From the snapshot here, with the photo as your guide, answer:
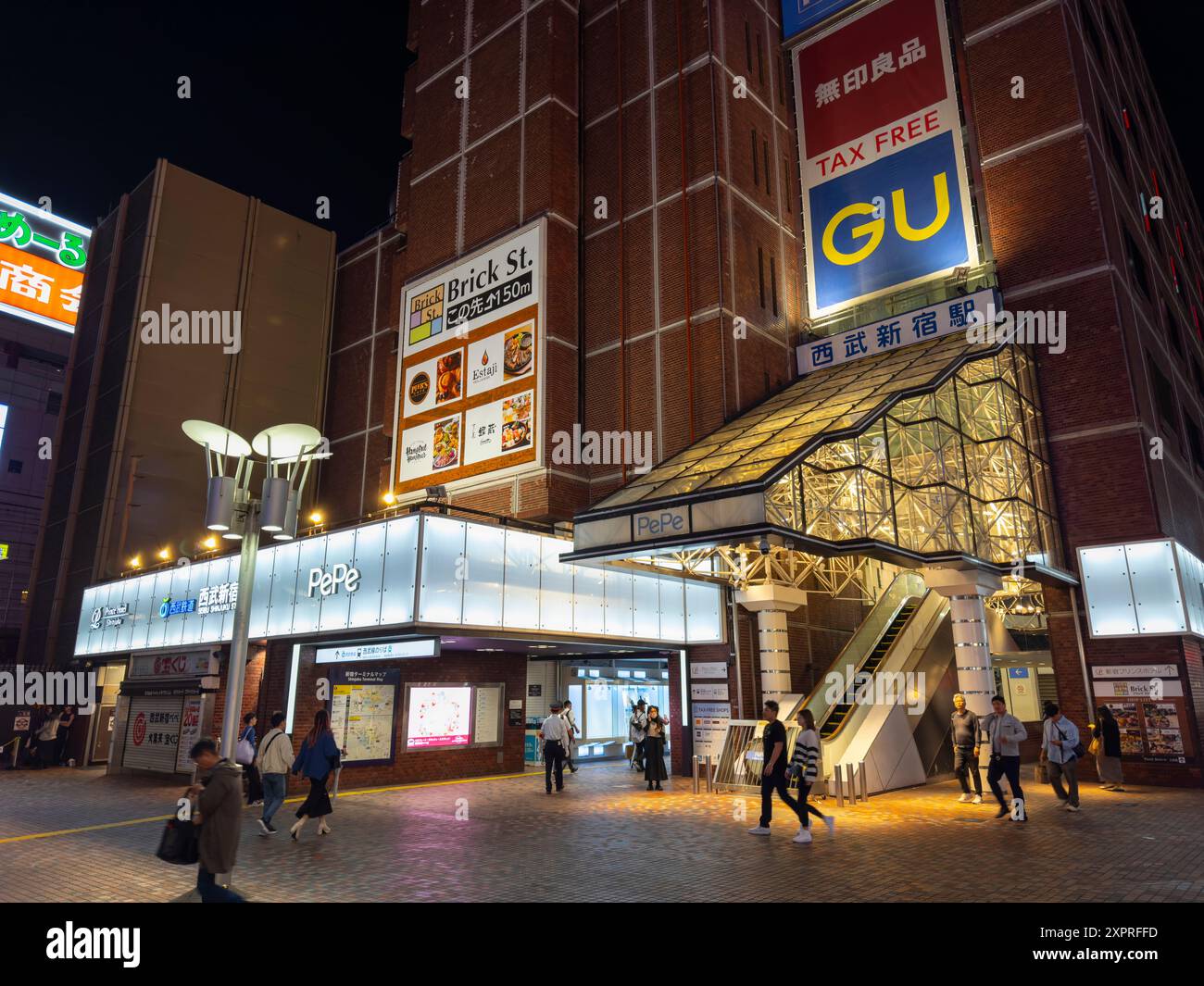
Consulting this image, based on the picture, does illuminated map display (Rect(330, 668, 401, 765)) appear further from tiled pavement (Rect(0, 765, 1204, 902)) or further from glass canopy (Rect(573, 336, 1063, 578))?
glass canopy (Rect(573, 336, 1063, 578))

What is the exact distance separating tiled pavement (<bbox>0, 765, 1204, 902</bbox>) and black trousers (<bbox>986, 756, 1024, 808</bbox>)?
468 mm

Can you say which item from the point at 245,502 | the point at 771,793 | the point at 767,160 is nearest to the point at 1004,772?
the point at 771,793

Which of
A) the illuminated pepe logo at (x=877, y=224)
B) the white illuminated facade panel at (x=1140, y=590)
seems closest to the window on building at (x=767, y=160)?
the illuminated pepe logo at (x=877, y=224)

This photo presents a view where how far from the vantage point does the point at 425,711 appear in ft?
70.2

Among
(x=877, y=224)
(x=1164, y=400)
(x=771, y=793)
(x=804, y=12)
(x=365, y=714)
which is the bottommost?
(x=771, y=793)

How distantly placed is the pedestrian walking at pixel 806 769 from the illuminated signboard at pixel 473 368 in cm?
1186

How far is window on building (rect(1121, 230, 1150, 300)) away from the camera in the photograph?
2233cm

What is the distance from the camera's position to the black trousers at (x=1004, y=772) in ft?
41.5

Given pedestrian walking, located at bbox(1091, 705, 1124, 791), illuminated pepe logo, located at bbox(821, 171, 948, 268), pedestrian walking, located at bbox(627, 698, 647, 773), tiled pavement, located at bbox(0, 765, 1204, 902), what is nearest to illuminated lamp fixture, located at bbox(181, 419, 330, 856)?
tiled pavement, located at bbox(0, 765, 1204, 902)

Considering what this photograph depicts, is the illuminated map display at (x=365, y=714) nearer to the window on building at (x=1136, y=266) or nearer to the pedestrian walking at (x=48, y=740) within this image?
the pedestrian walking at (x=48, y=740)

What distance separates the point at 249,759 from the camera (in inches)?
599

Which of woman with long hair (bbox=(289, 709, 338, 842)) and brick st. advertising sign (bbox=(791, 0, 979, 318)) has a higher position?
brick st. advertising sign (bbox=(791, 0, 979, 318))

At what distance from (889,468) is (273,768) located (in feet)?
42.8

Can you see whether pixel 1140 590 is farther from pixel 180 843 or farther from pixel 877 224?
pixel 180 843
